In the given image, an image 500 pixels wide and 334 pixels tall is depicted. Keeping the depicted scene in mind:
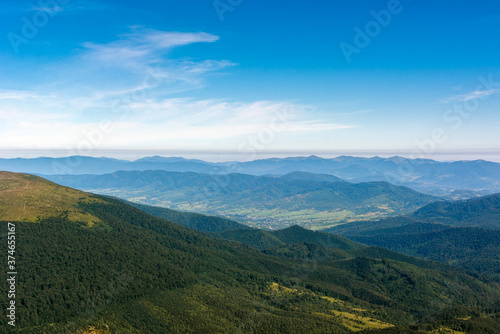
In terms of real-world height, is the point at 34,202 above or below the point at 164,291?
above

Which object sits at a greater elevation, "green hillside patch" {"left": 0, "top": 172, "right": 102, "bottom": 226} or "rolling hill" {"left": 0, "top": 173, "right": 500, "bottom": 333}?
"green hillside patch" {"left": 0, "top": 172, "right": 102, "bottom": 226}

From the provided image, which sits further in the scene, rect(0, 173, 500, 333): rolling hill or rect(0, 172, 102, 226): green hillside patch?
rect(0, 172, 102, 226): green hillside patch

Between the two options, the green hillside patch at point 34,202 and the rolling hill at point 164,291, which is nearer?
the rolling hill at point 164,291

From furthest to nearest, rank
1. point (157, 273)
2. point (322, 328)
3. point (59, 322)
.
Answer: point (157, 273) < point (322, 328) < point (59, 322)

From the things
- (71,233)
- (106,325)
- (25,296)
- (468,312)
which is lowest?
(468,312)

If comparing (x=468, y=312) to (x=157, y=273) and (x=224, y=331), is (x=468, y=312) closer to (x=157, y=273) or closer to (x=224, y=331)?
(x=224, y=331)

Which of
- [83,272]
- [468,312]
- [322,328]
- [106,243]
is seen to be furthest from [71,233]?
[468,312]

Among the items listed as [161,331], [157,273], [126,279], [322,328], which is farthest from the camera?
[157,273]

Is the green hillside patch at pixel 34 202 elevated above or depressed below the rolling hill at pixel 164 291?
above
